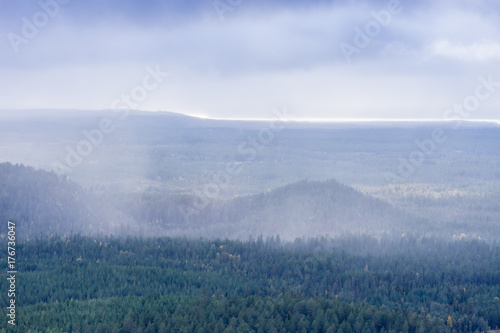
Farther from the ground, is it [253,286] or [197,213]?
[253,286]

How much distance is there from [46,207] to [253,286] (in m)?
33.7

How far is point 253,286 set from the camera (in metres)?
32.2

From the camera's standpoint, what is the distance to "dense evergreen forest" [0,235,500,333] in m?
24.9

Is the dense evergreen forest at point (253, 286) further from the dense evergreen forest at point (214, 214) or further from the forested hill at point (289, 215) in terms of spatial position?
the dense evergreen forest at point (214, 214)

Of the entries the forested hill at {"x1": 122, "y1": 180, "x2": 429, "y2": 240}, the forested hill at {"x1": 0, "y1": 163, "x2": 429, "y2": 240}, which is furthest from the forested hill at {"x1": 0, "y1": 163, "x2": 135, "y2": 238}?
the forested hill at {"x1": 122, "y1": 180, "x2": 429, "y2": 240}

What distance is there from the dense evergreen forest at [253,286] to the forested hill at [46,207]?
1424 cm

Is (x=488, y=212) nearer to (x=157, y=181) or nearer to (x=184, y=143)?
(x=157, y=181)

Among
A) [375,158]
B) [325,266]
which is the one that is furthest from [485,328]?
[375,158]

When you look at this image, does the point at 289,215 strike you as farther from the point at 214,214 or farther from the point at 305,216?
the point at 214,214

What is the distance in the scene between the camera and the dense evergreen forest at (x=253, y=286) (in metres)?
24.9

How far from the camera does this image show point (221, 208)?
71938 mm

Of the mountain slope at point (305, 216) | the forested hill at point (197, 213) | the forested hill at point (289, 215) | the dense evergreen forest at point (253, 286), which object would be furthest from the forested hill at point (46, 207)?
the dense evergreen forest at point (253, 286)

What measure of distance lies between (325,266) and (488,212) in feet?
177

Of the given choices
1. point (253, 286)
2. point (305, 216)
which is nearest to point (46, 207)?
point (305, 216)
